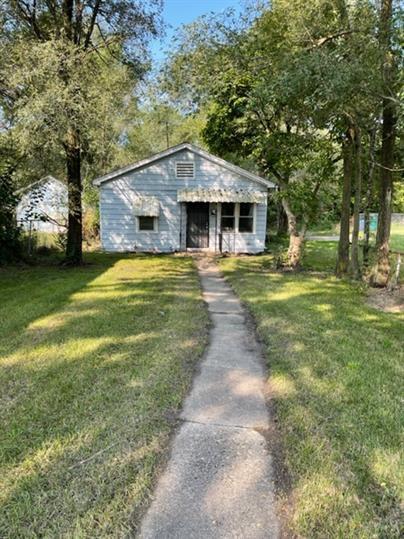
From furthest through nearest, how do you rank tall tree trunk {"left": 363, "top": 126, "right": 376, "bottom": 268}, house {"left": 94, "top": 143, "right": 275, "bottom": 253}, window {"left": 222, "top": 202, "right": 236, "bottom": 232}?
window {"left": 222, "top": 202, "right": 236, "bottom": 232} → house {"left": 94, "top": 143, "right": 275, "bottom": 253} → tall tree trunk {"left": 363, "top": 126, "right": 376, "bottom": 268}

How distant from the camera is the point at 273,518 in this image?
216cm

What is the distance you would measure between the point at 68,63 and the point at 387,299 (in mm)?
8559

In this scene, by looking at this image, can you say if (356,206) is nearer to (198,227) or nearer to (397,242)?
(198,227)

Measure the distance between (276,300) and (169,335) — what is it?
2.80 m

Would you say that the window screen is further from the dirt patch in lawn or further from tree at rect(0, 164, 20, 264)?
the dirt patch in lawn

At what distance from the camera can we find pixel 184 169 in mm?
15227

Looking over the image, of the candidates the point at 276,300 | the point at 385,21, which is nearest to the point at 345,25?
the point at 385,21

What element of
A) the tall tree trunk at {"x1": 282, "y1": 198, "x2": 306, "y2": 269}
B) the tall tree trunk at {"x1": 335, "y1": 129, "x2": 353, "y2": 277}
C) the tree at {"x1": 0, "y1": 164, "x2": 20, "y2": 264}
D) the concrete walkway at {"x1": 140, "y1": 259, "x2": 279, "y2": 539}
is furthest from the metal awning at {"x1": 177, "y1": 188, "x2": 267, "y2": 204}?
A: the concrete walkway at {"x1": 140, "y1": 259, "x2": 279, "y2": 539}

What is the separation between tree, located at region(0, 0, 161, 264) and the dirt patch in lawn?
7381mm

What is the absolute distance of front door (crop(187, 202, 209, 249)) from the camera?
620 inches

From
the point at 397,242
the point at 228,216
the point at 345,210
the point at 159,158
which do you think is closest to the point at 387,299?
the point at 345,210

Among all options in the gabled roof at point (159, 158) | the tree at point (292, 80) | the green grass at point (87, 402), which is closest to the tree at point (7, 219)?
the green grass at point (87, 402)

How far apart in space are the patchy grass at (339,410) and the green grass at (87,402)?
3.08 ft

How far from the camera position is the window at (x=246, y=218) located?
15.8m
